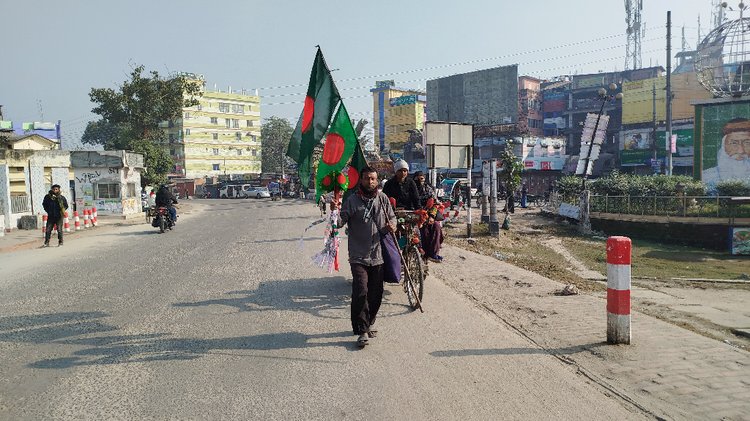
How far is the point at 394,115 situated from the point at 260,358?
7034cm

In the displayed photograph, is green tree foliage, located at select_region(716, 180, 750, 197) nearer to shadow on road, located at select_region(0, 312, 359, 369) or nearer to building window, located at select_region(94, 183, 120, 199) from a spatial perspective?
shadow on road, located at select_region(0, 312, 359, 369)

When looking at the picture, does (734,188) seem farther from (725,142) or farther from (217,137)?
(217,137)

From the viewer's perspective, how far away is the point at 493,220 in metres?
16.9

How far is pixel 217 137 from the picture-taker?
8875 centimetres

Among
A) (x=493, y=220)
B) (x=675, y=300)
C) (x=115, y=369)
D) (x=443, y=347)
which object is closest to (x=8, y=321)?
(x=115, y=369)

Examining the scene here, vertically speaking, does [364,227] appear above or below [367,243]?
above

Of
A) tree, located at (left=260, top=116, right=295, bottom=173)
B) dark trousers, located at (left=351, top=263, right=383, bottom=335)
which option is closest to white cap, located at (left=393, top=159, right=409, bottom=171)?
dark trousers, located at (left=351, top=263, right=383, bottom=335)

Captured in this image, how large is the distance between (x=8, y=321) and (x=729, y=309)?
10207 mm

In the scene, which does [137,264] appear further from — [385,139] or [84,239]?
[385,139]

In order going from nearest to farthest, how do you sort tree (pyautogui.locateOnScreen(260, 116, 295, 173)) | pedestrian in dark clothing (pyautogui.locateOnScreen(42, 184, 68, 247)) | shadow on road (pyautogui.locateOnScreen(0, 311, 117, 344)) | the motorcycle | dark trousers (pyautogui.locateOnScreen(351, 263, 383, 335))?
dark trousers (pyautogui.locateOnScreen(351, 263, 383, 335)), shadow on road (pyautogui.locateOnScreen(0, 311, 117, 344)), pedestrian in dark clothing (pyautogui.locateOnScreen(42, 184, 68, 247)), the motorcycle, tree (pyautogui.locateOnScreen(260, 116, 295, 173))

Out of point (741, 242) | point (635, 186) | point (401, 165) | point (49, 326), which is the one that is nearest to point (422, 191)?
point (401, 165)

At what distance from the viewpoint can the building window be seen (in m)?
30.4

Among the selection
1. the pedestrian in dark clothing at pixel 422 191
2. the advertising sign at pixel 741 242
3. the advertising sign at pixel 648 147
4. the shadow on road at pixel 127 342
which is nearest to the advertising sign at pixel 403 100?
the advertising sign at pixel 648 147

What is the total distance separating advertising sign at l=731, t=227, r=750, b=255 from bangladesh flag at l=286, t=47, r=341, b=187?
16124mm
